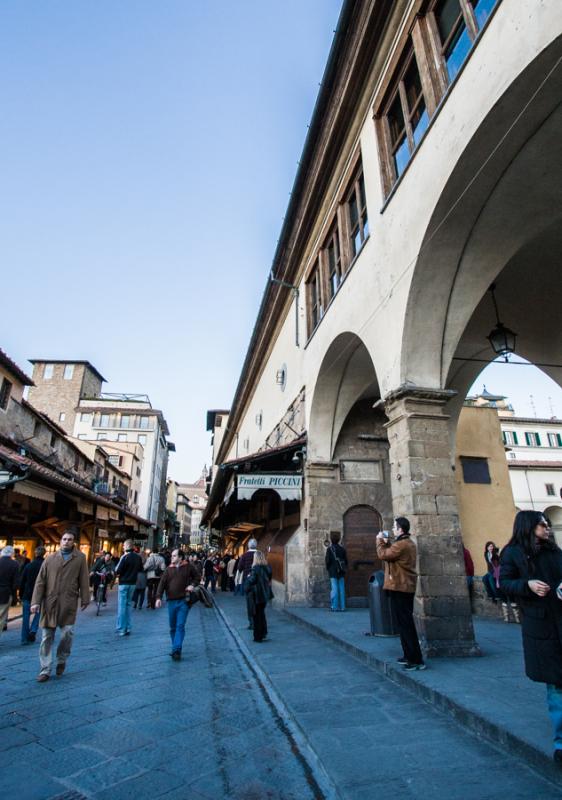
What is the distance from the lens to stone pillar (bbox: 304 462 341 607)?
31.6ft

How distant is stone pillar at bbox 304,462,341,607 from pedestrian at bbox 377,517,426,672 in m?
5.09

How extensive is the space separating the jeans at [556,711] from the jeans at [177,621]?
4312 mm

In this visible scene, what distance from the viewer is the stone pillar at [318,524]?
A: 9.62 metres

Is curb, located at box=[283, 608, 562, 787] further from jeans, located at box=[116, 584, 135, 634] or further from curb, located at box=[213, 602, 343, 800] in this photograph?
jeans, located at box=[116, 584, 135, 634]

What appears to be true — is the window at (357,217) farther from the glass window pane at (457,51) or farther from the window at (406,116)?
the glass window pane at (457,51)

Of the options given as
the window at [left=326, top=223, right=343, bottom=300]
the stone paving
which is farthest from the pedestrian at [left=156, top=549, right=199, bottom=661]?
the window at [left=326, top=223, right=343, bottom=300]

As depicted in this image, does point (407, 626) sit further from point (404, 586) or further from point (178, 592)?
point (178, 592)

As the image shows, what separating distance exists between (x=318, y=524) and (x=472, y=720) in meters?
6.90

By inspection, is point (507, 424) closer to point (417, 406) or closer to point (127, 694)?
point (417, 406)

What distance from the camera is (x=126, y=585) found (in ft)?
25.6

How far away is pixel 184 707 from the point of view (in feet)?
11.9

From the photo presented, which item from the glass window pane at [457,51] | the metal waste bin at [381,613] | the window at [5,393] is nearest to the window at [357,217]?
the glass window pane at [457,51]

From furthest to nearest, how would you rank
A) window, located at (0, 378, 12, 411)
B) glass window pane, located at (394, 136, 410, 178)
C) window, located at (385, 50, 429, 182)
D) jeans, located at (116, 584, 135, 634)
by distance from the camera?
window, located at (0, 378, 12, 411) → jeans, located at (116, 584, 135, 634) → glass window pane, located at (394, 136, 410, 178) → window, located at (385, 50, 429, 182)

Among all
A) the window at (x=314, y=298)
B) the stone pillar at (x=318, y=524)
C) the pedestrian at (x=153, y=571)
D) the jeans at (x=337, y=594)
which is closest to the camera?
the jeans at (x=337, y=594)
